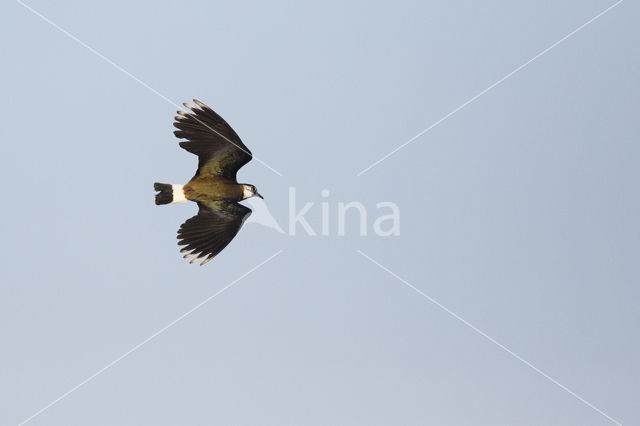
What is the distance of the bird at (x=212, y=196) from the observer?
41.1 meters

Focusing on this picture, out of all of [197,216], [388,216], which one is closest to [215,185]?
[197,216]

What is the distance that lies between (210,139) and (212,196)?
0.95 metres

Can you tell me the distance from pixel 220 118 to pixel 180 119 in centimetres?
66

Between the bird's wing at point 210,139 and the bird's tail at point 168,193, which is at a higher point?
the bird's wing at point 210,139

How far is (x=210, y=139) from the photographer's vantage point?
4097cm

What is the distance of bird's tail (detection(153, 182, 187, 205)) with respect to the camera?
41031 millimetres

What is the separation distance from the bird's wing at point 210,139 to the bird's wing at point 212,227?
0.67m

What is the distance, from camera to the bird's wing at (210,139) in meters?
40.8

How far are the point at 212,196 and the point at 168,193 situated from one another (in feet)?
2.36

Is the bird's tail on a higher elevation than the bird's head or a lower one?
lower

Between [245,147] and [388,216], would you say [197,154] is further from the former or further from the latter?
[388,216]

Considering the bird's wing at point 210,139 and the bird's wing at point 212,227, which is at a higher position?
the bird's wing at point 210,139

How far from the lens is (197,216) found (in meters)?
41.3

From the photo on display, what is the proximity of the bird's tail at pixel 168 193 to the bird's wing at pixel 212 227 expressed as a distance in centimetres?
40
